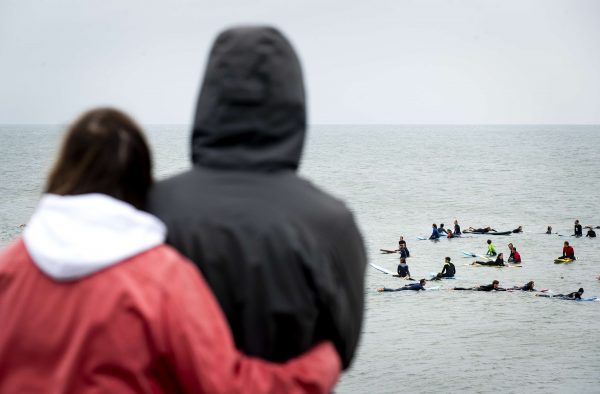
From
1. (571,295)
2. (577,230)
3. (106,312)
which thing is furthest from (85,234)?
(577,230)

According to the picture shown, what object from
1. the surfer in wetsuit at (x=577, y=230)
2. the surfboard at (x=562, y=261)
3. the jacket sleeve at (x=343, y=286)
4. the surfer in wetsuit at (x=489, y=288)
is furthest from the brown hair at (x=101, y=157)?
the surfer in wetsuit at (x=577, y=230)

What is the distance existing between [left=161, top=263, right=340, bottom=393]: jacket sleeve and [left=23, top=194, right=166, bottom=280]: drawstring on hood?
0.15 m

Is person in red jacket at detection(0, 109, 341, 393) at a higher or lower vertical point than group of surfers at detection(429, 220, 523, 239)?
higher

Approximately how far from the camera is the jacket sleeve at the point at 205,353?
195cm

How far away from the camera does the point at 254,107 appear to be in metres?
2.29

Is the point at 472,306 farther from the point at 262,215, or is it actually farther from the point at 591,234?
the point at 262,215

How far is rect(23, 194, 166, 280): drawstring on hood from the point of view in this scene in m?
1.95

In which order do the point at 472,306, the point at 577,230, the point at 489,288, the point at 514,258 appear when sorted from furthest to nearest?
1. the point at 577,230
2. the point at 514,258
3. the point at 489,288
4. the point at 472,306

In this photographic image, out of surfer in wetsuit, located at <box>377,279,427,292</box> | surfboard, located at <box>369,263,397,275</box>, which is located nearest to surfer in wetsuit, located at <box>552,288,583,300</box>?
surfer in wetsuit, located at <box>377,279,427,292</box>

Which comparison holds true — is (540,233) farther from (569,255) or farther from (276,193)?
(276,193)

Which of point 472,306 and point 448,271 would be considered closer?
point 472,306

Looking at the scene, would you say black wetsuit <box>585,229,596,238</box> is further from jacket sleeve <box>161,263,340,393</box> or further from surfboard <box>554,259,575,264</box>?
jacket sleeve <box>161,263,340,393</box>

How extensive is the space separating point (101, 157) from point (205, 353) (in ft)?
1.92

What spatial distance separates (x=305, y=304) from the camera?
2.18m
